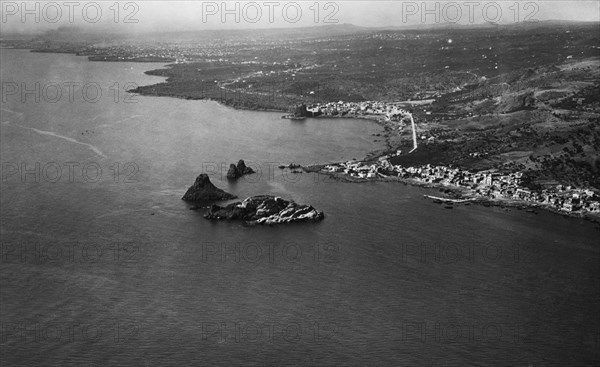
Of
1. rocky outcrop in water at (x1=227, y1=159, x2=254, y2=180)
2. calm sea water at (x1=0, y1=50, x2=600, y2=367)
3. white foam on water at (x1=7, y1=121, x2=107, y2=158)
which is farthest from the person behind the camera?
white foam on water at (x1=7, y1=121, x2=107, y2=158)

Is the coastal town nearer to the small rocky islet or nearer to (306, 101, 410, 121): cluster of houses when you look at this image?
the small rocky islet

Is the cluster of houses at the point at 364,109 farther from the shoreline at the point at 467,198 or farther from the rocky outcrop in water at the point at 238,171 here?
the rocky outcrop in water at the point at 238,171

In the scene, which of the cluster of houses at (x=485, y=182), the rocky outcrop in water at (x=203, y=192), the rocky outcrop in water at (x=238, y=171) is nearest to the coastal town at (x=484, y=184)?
the cluster of houses at (x=485, y=182)

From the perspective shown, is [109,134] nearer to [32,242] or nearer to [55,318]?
[32,242]

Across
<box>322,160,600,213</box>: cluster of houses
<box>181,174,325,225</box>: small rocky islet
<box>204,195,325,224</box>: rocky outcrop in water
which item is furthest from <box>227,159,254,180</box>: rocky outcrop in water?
<box>204,195,325,224</box>: rocky outcrop in water

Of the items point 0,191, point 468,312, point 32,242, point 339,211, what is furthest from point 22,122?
point 468,312

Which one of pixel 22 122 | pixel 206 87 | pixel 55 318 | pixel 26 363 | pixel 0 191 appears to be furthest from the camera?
pixel 206 87
